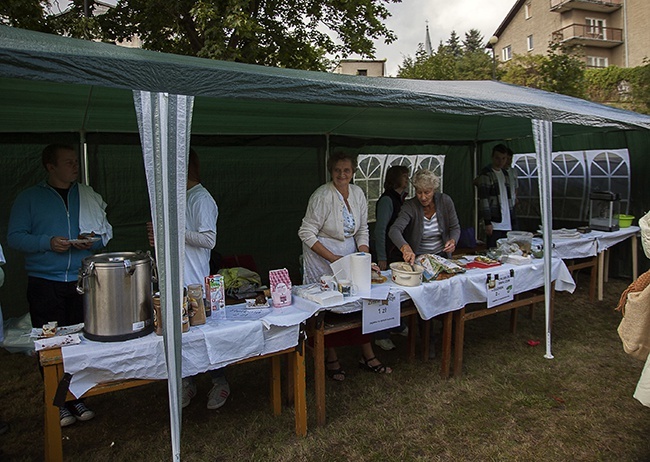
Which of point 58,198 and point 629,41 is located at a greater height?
point 629,41

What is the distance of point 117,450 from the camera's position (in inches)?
95.7

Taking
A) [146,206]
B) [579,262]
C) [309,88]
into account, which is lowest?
[579,262]

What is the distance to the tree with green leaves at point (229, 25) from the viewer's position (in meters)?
7.64

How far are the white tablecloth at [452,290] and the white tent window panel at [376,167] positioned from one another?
2.78m

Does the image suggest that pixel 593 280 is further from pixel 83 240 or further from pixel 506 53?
pixel 506 53

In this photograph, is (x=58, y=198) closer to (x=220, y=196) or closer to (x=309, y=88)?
(x=309, y=88)

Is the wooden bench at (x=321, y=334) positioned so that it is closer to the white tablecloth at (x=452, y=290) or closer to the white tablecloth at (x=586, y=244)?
the white tablecloth at (x=452, y=290)

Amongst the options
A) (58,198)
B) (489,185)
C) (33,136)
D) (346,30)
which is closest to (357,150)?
(489,185)

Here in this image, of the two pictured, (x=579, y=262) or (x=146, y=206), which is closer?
(x=146, y=206)

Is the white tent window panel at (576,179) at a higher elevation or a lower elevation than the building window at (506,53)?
lower

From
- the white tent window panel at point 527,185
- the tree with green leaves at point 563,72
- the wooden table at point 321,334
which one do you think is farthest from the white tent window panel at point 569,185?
the tree with green leaves at point 563,72

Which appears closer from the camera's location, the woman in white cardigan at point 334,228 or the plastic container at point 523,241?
the woman in white cardigan at point 334,228

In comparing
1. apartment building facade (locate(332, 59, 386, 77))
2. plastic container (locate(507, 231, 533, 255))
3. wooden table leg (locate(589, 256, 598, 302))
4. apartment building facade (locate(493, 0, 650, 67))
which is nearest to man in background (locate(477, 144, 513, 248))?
plastic container (locate(507, 231, 533, 255))

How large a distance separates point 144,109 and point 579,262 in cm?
505
